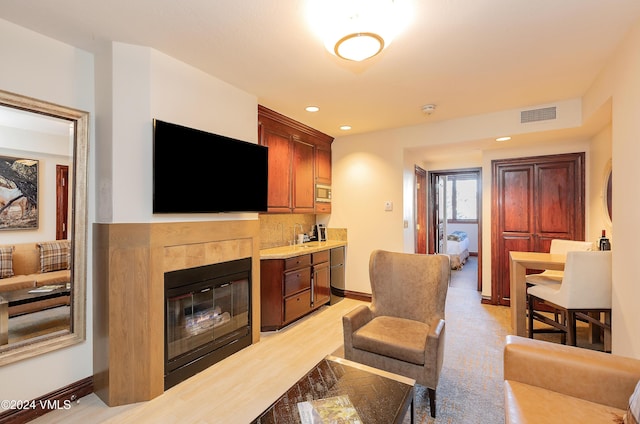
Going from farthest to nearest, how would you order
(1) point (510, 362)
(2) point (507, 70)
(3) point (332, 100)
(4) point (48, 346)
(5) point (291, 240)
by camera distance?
1. (5) point (291, 240)
2. (3) point (332, 100)
3. (2) point (507, 70)
4. (4) point (48, 346)
5. (1) point (510, 362)

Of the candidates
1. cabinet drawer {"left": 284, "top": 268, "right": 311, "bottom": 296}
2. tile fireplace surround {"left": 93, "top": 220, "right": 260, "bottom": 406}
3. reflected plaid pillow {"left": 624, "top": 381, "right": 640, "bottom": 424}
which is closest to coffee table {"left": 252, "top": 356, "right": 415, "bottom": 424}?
reflected plaid pillow {"left": 624, "top": 381, "right": 640, "bottom": 424}

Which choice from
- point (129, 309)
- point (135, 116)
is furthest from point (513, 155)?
point (129, 309)

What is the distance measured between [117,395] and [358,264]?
321 centimetres

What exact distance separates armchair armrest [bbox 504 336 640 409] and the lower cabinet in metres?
2.24

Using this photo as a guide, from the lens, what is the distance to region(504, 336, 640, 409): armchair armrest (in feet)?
4.60

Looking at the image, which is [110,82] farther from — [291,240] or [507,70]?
[507,70]

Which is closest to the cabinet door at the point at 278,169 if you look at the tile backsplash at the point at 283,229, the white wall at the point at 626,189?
the tile backsplash at the point at 283,229

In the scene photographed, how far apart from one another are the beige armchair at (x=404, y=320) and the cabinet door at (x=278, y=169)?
4.79 ft

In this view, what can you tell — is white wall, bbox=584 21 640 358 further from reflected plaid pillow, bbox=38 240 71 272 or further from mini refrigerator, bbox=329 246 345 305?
reflected plaid pillow, bbox=38 240 71 272

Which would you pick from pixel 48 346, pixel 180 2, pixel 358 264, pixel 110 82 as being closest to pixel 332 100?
pixel 180 2

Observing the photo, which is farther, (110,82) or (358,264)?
(358,264)

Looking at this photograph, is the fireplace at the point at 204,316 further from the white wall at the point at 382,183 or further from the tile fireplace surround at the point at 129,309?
the white wall at the point at 382,183

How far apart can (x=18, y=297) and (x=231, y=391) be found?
5.16ft

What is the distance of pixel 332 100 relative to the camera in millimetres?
3203
